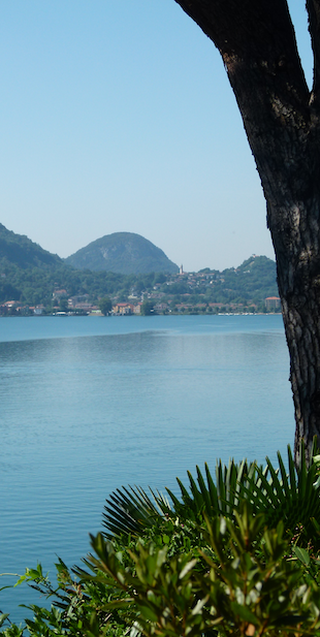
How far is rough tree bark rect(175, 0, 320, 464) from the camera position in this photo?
10.9 feet

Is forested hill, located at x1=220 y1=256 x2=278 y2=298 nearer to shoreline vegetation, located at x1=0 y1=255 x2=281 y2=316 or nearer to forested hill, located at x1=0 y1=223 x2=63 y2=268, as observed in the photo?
shoreline vegetation, located at x1=0 y1=255 x2=281 y2=316

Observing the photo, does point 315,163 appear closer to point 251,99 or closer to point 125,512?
point 251,99

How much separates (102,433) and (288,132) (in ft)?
51.4

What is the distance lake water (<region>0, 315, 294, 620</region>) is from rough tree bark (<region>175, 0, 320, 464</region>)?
582cm

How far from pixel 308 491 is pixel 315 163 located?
165 cm

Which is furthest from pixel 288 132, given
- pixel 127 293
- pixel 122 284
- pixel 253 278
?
pixel 122 284

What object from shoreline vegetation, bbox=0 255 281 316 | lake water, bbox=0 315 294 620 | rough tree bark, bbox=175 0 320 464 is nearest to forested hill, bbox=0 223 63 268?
shoreline vegetation, bbox=0 255 281 316

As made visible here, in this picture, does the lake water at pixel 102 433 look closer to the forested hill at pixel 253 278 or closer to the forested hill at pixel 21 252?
the forested hill at pixel 253 278

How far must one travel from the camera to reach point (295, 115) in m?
3.33

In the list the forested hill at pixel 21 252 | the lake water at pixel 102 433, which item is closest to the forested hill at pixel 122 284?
the forested hill at pixel 21 252

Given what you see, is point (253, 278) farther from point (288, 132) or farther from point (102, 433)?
point (288, 132)

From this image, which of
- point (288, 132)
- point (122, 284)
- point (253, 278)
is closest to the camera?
point (288, 132)

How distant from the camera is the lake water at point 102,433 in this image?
33.0 ft

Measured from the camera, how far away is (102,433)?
18281 mm
